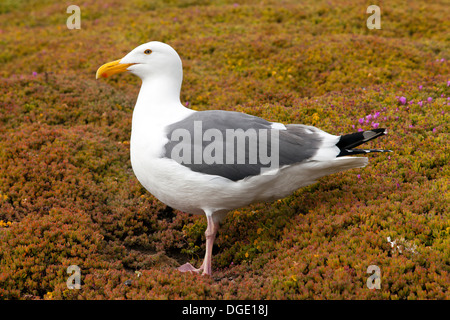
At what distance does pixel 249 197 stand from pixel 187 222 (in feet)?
6.58

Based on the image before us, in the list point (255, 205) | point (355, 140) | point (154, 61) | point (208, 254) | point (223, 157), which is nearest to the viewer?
point (223, 157)

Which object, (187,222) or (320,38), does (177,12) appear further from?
(187,222)

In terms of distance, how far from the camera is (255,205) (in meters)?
7.45

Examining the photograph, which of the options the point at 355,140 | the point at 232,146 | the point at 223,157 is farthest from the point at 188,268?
the point at 355,140

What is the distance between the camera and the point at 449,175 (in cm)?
674

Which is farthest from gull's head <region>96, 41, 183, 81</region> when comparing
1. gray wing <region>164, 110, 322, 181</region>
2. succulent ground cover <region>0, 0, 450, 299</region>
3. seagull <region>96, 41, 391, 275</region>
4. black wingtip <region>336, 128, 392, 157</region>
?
black wingtip <region>336, 128, 392, 157</region>

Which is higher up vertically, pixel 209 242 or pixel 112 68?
pixel 112 68

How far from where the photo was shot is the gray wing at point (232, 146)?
18.8ft

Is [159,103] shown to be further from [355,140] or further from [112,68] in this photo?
[355,140]

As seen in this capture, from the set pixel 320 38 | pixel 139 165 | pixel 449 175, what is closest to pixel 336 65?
pixel 320 38

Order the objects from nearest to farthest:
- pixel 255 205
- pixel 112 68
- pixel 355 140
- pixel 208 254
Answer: pixel 355 140 < pixel 208 254 < pixel 112 68 < pixel 255 205

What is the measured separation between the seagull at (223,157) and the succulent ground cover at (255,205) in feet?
2.45

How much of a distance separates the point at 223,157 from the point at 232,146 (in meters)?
0.20

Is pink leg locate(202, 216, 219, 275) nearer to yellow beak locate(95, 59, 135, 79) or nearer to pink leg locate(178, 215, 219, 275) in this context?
pink leg locate(178, 215, 219, 275)
